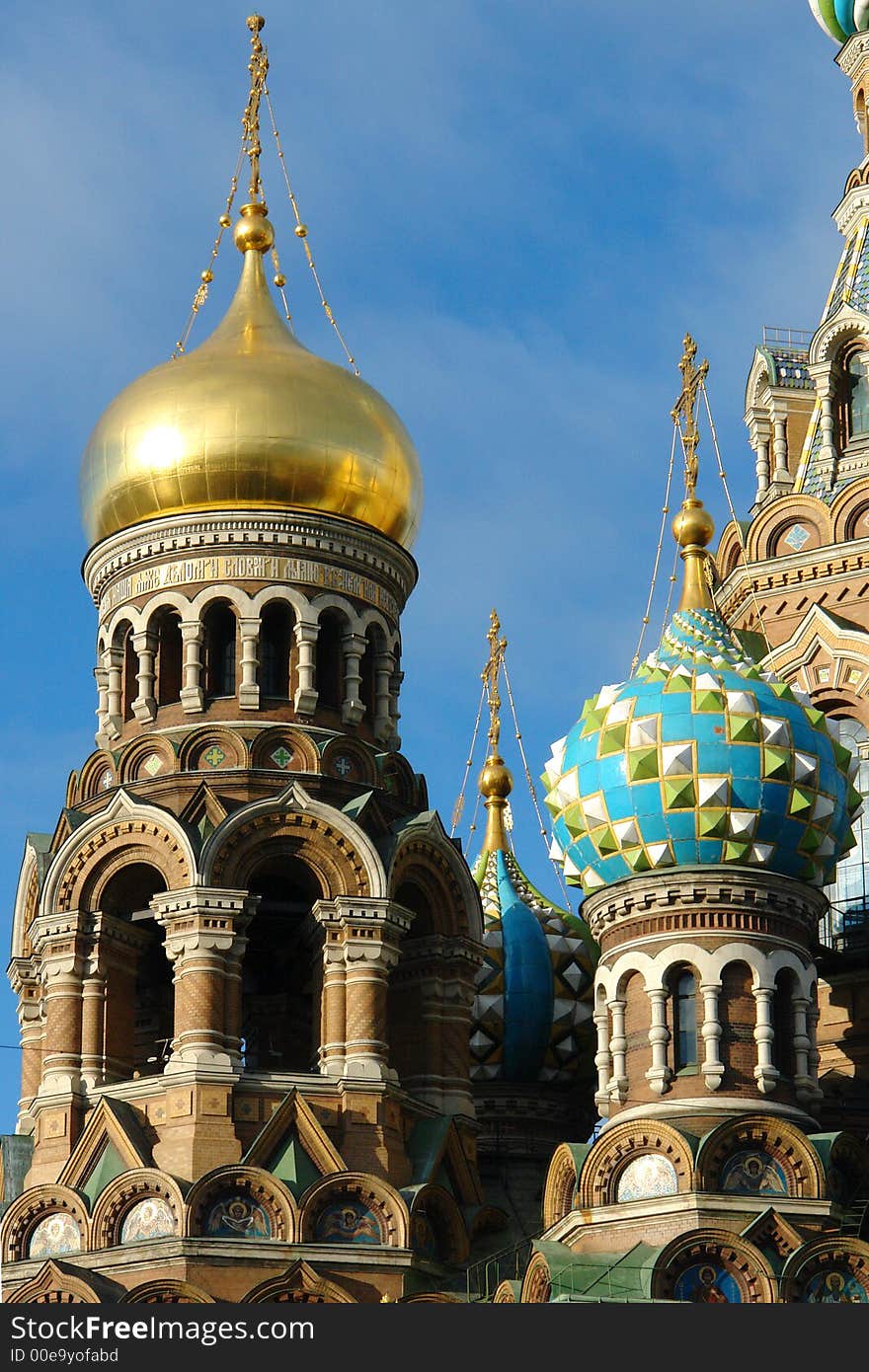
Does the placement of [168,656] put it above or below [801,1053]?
above

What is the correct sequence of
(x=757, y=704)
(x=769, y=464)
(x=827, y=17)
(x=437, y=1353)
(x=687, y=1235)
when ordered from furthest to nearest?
1. (x=827, y=17)
2. (x=769, y=464)
3. (x=757, y=704)
4. (x=687, y=1235)
5. (x=437, y=1353)

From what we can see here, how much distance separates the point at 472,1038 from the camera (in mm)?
28750

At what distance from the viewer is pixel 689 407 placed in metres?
28.2

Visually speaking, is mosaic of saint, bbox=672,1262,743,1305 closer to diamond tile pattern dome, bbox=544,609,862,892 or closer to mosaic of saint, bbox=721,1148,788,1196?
mosaic of saint, bbox=721,1148,788,1196

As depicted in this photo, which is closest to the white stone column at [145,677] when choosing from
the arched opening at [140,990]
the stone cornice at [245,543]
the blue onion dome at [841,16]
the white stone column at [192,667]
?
the white stone column at [192,667]

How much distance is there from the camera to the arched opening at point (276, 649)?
2739cm

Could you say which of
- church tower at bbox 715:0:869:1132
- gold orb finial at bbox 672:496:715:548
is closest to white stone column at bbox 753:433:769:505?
church tower at bbox 715:0:869:1132

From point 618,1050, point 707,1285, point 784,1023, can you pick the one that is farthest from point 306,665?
point 707,1285

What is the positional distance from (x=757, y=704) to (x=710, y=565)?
3.29 m

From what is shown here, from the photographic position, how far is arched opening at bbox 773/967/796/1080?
2459 centimetres

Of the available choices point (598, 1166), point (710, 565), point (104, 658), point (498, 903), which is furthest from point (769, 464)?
point (598, 1166)

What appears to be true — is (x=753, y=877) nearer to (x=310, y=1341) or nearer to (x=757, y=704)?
(x=757, y=704)

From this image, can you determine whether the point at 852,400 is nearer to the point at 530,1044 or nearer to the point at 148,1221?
the point at 530,1044

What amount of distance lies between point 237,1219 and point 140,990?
3641mm
